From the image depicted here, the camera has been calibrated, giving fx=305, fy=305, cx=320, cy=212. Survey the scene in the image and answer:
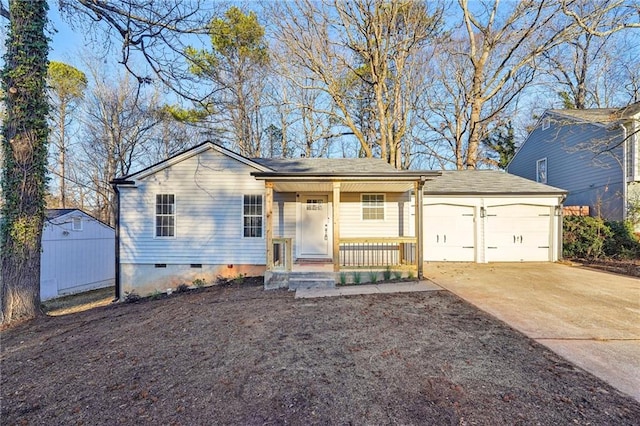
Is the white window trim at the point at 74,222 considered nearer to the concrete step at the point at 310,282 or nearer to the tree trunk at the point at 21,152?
the tree trunk at the point at 21,152

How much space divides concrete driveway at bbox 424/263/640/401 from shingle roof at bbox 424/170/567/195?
8.61 feet

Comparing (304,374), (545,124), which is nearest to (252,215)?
(304,374)

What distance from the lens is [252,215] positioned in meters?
9.20

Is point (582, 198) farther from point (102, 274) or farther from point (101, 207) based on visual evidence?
point (101, 207)

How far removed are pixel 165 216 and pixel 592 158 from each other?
51.9ft

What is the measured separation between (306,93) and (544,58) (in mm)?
12905

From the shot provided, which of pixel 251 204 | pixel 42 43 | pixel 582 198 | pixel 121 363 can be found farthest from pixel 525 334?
pixel 582 198

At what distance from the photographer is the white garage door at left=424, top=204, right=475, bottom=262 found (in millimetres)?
10516

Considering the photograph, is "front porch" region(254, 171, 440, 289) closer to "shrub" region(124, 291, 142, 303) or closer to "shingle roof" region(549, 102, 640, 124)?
"shrub" region(124, 291, 142, 303)

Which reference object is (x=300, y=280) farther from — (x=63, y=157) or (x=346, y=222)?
(x=63, y=157)

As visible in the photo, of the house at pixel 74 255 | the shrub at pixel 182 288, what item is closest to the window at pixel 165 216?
the shrub at pixel 182 288

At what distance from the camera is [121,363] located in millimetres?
3475

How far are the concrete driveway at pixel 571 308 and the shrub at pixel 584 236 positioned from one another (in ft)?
6.20

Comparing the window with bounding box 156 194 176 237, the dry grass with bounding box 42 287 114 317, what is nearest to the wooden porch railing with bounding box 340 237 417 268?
the window with bounding box 156 194 176 237
